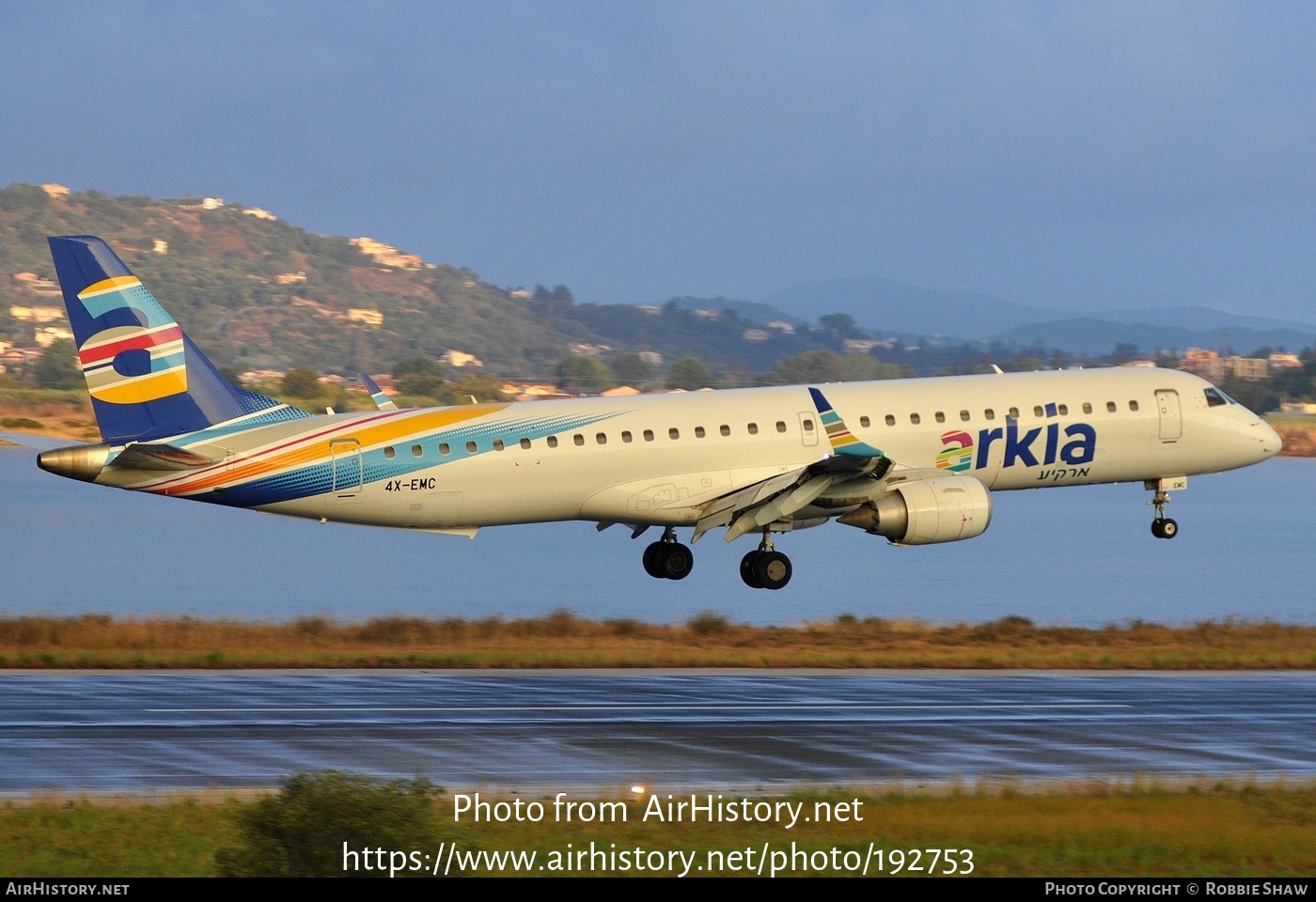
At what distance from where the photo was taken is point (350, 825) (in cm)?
1478

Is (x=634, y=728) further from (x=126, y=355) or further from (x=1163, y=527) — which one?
(x=1163, y=527)

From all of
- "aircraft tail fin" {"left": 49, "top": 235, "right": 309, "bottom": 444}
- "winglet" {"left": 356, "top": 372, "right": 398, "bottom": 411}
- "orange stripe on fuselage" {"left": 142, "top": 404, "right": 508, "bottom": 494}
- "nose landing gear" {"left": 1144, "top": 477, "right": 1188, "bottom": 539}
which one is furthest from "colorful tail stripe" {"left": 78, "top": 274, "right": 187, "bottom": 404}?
"nose landing gear" {"left": 1144, "top": 477, "right": 1188, "bottom": 539}

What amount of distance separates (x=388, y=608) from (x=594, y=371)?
421 feet

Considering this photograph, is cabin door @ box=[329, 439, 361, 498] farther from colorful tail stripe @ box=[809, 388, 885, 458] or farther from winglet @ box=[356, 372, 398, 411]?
colorful tail stripe @ box=[809, 388, 885, 458]

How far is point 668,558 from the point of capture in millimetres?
39062

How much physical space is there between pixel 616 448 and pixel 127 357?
1004 centimetres

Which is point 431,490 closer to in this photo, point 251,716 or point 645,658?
point 645,658

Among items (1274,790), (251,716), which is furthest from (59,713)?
(1274,790)

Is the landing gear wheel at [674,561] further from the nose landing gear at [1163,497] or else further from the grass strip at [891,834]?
the grass strip at [891,834]

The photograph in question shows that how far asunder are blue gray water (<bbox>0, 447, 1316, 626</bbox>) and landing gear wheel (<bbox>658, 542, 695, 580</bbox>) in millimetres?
13569

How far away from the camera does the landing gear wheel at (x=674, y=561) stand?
128ft

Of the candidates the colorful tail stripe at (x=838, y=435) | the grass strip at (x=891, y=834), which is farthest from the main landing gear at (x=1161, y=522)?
the grass strip at (x=891, y=834)

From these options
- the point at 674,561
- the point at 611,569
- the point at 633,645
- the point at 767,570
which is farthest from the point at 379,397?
the point at 611,569

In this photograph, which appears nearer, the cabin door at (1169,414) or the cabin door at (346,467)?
the cabin door at (346,467)
